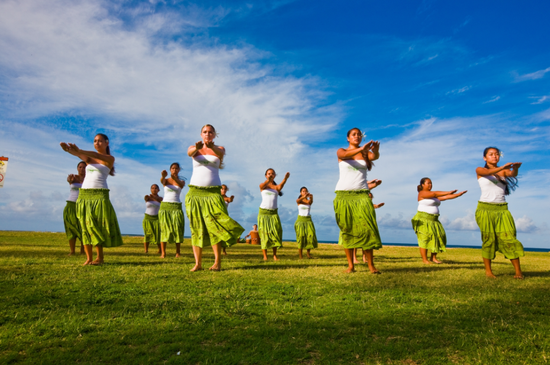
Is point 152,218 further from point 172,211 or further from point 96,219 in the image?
point 96,219

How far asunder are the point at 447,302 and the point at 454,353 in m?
1.88

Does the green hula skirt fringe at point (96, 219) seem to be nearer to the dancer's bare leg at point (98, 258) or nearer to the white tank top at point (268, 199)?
the dancer's bare leg at point (98, 258)

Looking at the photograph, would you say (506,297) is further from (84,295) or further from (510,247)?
(84,295)

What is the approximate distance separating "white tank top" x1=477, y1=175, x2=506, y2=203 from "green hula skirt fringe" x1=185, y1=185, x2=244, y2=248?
19.3 feet

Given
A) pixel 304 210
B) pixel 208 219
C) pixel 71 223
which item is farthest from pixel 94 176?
pixel 304 210

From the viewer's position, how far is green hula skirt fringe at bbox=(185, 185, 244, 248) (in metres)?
7.35

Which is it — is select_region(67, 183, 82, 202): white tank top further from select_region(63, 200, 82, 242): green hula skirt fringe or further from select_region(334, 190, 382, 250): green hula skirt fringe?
select_region(334, 190, 382, 250): green hula skirt fringe

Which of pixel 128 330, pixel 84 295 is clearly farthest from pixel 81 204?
pixel 128 330

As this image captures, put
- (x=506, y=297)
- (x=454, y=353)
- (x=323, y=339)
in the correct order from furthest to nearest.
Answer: (x=506, y=297) → (x=323, y=339) → (x=454, y=353)

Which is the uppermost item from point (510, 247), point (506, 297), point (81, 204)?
point (81, 204)

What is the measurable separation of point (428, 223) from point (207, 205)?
26.5 ft

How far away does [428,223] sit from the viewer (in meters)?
11.5

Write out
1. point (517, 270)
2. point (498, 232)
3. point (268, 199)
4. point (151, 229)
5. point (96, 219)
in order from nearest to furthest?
point (517, 270) < point (498, 232) < point (96, 219) < point (268, 199) < point (151, 229)

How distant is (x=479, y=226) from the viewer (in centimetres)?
792
